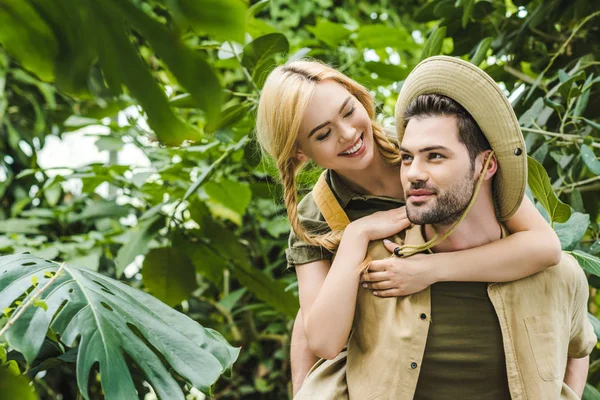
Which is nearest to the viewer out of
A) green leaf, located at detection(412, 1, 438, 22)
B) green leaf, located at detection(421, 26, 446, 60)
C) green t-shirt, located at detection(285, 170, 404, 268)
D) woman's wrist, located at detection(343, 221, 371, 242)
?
woman's wrist, located at detection(343, 221, 371, 242)

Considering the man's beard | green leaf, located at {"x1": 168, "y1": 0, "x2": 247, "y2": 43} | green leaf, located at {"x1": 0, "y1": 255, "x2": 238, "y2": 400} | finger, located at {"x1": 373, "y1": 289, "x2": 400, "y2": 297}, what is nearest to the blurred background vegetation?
green leaf, located at {"x1": 168, "y1": 0, "x2": 247, "y2": 43}

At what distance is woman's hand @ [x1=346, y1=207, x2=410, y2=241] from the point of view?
1.34m

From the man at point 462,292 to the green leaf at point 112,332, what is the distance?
0.33 meters

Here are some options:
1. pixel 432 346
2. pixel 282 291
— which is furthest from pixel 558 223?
pixel 282 291

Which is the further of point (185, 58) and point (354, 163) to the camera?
point (354, 163)

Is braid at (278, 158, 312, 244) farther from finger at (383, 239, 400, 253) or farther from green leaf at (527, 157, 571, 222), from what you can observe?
green leaf at (527, 157, 571, 222)

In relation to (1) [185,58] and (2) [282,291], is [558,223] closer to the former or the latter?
(2) [282,291]

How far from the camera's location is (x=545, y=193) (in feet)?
4.67

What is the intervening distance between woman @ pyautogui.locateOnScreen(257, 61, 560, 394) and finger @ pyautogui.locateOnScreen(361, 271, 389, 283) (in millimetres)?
15

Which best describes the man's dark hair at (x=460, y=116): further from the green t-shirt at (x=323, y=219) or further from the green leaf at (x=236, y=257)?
the green leaf at (x=236, y=257)

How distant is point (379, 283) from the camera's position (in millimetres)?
1297

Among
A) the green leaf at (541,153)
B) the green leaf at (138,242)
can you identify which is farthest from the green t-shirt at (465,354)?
the green leaf at (138,242)

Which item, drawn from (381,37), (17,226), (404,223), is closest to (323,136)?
(404,223)

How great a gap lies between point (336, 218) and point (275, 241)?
143 cm
